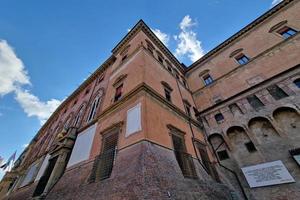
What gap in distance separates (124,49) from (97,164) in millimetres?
10975

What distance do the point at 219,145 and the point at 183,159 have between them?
5.49 metres

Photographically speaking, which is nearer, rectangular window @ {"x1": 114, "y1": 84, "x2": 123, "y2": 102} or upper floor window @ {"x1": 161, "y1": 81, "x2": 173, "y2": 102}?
rectangular window @ {"x1": 114, "y1": 84, "x2": 123, "y2": 102}

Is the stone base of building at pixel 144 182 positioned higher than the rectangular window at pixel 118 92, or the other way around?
the rectangular window at pixel 118 92

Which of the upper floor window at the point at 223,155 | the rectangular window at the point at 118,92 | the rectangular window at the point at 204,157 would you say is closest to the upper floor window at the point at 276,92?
the upper floor window at the point at 223,155

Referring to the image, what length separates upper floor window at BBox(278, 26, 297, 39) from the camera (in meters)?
11.6

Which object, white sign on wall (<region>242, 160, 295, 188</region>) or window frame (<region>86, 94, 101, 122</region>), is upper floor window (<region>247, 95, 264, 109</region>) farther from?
window frame (<region>86, 94, 101, 122</region>)

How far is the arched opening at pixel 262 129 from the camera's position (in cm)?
905

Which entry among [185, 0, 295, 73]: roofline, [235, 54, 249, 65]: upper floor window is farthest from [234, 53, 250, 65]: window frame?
[185, 0, 295, 73]: roofline

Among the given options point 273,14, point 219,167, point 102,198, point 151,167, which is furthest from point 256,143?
point 273,14

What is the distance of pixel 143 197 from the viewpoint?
389 centimetres

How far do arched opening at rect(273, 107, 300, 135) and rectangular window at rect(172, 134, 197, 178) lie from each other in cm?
656

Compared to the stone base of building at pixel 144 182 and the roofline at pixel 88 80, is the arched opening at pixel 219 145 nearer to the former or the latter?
the stone base of building at pixel 144 182

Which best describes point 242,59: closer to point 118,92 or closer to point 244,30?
point 244,30

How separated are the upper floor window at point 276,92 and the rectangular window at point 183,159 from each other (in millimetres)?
7370
